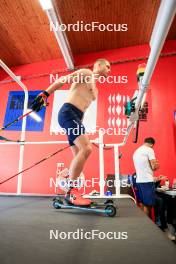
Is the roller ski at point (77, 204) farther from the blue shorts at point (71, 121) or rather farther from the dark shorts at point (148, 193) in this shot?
the dark shorts at point (148, 193)

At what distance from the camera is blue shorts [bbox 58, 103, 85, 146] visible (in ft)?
5.25

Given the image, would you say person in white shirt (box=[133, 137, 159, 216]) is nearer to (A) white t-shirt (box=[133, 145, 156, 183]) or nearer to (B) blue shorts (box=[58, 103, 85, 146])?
(A) white t-shirt (box=[133, 145, 156, 183])

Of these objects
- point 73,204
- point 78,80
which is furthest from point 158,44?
point 73,204

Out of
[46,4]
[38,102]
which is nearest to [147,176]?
[38,102]

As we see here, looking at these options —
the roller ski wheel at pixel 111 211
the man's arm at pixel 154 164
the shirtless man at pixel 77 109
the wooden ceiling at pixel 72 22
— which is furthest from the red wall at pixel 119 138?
the roller ski wheel at pixel 111 211

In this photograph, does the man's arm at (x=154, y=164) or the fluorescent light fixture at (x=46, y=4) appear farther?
the fluorescent light fixture at (x=46, y=4)

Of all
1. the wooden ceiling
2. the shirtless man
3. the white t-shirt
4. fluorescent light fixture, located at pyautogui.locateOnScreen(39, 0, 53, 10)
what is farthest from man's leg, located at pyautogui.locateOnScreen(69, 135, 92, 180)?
the wooden ceiling

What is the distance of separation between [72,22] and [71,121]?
11.0 feet

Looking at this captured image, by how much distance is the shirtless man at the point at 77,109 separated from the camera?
5.05 feet

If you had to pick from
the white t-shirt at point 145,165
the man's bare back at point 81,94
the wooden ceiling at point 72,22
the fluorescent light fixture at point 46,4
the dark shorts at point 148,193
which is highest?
the wooden ceiling at point 72,22

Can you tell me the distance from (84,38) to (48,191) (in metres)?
3.38

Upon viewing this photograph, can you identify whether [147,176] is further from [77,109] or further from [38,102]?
[38,102]

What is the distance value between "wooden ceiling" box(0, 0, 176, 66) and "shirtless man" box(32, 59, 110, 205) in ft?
7.30

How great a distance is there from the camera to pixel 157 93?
15.0ft
